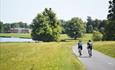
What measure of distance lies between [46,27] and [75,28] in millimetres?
49129

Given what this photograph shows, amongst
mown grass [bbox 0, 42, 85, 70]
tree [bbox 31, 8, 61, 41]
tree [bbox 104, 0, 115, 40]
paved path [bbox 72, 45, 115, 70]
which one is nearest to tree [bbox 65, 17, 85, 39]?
tree [bbox 31, 8, 61, 41]

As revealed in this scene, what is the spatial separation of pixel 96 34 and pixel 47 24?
16661 mm

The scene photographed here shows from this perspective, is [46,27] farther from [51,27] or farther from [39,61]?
[39,61]

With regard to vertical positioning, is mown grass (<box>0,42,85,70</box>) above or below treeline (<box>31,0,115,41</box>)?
below

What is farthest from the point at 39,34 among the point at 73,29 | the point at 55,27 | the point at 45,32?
the point at 73,29

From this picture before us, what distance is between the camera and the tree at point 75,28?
491 ft

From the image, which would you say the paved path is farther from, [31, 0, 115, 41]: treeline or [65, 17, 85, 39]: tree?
[65, 17, 85, 39]: tree

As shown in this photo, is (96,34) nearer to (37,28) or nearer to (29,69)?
(37,28)

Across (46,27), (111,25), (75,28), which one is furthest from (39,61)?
(75,28)

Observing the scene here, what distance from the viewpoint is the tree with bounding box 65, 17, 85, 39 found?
150m

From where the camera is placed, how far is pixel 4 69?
61.7 ft

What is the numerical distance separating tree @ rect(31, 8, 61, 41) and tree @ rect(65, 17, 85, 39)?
33.6m

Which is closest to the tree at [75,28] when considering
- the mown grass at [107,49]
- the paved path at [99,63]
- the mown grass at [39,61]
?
the mown grass at [107,49]

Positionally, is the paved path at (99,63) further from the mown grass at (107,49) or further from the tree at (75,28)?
the tree at (75,28)
